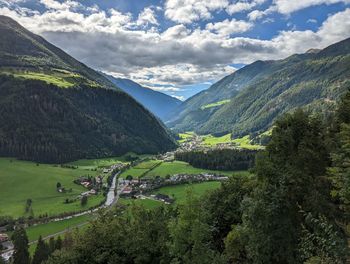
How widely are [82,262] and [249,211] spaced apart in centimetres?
2768

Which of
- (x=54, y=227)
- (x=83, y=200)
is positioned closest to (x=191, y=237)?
→ (x=54, y=227)

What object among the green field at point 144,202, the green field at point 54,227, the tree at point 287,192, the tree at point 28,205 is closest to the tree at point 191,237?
the tree at point 287,192

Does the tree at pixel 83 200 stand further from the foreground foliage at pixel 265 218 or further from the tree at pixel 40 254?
the foreground foliage at pixel 265 218

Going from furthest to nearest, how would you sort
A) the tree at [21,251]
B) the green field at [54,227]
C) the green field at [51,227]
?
the green field at [51,227]
the green field at [54,227]
the tree at [21,251]

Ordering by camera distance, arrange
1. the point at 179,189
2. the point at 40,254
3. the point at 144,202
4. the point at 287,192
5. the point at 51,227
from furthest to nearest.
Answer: the point at 179,189 → the point at 144,202 → the point at 51,227 → the point at 40,254 → the point at 287,192

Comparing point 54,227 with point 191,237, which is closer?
point 191,237

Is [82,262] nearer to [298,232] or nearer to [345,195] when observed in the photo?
[298,232]

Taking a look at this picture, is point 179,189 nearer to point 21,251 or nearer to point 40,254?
point 40,254

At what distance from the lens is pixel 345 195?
67.1 ft

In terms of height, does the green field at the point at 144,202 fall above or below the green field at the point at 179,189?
below

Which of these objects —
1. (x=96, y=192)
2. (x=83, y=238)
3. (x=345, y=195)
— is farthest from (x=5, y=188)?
(x=345, y=195)

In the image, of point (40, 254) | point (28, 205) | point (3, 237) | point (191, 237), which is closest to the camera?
point (191, 237)

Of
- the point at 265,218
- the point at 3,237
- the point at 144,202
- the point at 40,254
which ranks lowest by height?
the point at 3,237

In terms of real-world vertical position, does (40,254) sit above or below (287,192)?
below
